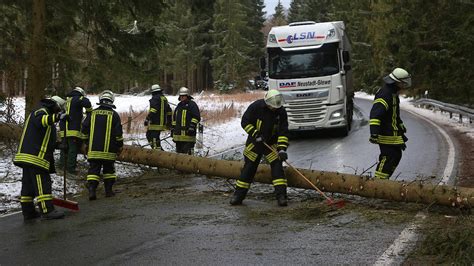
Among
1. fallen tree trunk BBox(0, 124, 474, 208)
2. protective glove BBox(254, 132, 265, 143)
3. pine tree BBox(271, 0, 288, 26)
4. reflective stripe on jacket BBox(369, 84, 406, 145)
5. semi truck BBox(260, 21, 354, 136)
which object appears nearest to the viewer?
fallen tree trunk BBox(0, 124, 474, 208)

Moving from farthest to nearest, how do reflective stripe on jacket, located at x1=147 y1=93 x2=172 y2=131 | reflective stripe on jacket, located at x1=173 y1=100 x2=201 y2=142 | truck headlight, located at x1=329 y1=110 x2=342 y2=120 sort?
truck headlight, located at x1=329 y1=110 x2=342 y2=120 < reflective stripe on jacket, located at x1=147 y1=93 x2=172 y2=131 < reflective stripe on jacket, located at x1=173 y1=100 x2=201 y2=142

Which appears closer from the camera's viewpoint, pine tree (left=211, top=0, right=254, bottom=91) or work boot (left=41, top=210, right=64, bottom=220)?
work boot (left=41, top=210, right=64, bottom=220)

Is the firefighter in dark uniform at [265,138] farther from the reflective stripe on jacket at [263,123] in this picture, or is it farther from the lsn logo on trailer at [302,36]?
the lsn logo on trailer at [302,36]

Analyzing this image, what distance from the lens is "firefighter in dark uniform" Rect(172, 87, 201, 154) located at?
11312 millimetres

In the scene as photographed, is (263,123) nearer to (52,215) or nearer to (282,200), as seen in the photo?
(282,200)

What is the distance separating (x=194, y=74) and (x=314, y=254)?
6708 centimetres

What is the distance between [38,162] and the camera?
23.2 ft

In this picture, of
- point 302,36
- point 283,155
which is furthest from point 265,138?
point 302,36

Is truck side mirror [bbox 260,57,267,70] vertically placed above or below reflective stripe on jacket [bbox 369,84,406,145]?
above

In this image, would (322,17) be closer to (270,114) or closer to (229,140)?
(229,140)

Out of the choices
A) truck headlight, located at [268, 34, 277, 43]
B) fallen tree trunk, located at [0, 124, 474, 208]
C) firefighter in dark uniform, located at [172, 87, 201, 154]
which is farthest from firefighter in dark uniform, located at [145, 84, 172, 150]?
truck headlight, located at [268, 34, 277, 43]

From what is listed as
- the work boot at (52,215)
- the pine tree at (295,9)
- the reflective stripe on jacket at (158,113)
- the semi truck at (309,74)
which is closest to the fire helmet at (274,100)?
the work boot at (52,215)

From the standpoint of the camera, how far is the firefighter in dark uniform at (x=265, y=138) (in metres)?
7.57

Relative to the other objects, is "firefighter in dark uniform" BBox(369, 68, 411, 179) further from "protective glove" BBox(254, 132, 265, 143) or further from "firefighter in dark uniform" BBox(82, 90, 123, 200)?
"firefighter in dark uniform" BBox(82, 90, 123, 200)
